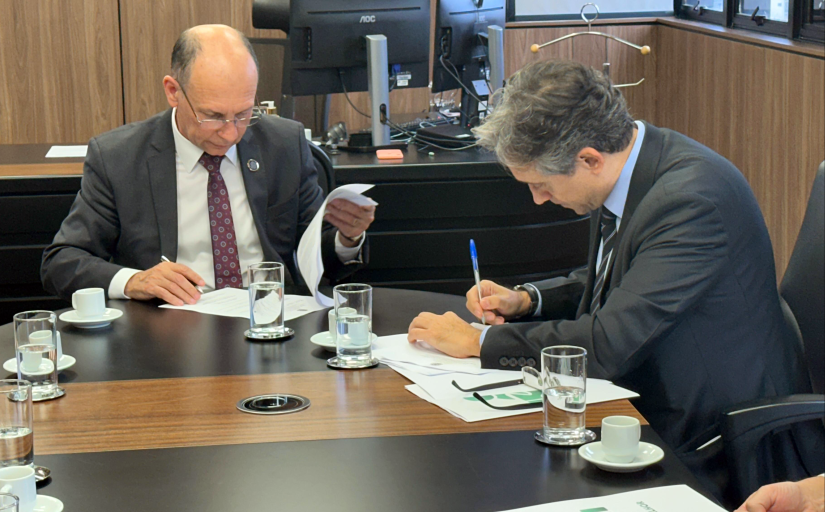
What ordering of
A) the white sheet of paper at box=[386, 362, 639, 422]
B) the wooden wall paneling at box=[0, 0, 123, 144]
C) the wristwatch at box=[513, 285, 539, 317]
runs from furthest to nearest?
the wooden wall paneling at box=[0, 0, 123, 144], the wristwatch at box=[513, 285, 539, 317], the white sheet of paper at box=[386, 362, 639, 422]

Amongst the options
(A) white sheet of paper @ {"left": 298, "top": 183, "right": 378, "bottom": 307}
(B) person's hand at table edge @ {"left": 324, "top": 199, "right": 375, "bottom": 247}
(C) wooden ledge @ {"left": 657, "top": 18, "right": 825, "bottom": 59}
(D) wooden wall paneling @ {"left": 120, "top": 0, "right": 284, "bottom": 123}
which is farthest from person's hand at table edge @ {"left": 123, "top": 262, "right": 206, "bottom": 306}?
(D) wooden wall paneling @ {"left": 120, "top": 0, "right": 284, "bottom": 123}

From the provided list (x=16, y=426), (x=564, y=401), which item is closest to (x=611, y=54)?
(x=564, y=401)

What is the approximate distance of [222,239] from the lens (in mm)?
2516

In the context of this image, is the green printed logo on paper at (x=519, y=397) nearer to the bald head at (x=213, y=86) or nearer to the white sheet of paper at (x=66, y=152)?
the bald head at (x=213, y=86)

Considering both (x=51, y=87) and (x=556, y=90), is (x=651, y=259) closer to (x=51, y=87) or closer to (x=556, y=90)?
(x=556, y=90)

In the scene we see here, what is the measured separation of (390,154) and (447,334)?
6.11 feet

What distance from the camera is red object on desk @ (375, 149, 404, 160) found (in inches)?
140

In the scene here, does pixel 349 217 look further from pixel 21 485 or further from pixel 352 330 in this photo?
pixel 21 485

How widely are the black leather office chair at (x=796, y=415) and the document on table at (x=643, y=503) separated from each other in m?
0.40

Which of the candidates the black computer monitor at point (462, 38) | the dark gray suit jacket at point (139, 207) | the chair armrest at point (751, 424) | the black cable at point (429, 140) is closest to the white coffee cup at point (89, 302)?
the dark gray suit jacket at point (139, 207)

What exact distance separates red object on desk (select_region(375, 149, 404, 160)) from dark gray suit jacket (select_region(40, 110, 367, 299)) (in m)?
0.96

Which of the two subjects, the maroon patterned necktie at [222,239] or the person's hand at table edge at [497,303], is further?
the maroon patterned necktie at [222,239]

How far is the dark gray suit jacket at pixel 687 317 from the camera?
1688 mm

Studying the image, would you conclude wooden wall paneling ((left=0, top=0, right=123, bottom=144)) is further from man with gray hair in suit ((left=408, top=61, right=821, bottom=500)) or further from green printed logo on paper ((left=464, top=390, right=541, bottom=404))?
green printed logo on paper ((left=464, top=390, right=541, bottom=404))
